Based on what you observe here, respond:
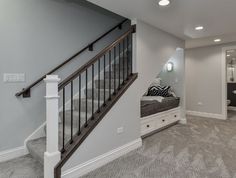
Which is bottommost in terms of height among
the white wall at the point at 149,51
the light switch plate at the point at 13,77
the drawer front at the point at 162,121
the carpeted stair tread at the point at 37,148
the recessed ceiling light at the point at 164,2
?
the carpeted stair tread at the point at 37,148

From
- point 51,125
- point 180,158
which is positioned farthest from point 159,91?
point 51,125

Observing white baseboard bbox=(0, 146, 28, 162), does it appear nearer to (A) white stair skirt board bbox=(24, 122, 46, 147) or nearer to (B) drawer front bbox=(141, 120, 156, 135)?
(A) white stair skirt board bbox=(24, 122, 46, 147)

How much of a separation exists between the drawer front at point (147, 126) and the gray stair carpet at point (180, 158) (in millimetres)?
142

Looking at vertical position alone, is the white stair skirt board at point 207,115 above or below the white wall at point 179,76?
below

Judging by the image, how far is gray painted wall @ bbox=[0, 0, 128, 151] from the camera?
2.50 meters

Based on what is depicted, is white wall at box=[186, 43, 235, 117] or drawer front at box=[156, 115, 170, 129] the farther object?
white wall at box=[186, 43, 235, 117]

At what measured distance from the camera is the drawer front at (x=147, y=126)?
345cm

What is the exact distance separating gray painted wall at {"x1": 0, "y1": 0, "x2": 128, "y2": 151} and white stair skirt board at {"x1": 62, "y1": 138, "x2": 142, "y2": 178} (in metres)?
1.12

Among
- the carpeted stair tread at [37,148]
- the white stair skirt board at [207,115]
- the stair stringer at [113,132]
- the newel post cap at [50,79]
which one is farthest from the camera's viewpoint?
the white stair skirt board at [207,115]

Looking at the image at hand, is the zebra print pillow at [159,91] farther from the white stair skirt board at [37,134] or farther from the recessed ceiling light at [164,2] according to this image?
the white stair skirt board at [37,134]

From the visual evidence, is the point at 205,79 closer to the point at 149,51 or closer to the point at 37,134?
the point at 149,51

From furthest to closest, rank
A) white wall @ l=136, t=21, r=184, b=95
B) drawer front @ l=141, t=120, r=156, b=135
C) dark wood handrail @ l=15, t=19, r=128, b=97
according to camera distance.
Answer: drawer front @ l=141, t=120, r=156, b=135 < white wall @ l=136, t=21, r=184, b=95 < dark wood handrail @ l=15, t=19, r=128, b=97

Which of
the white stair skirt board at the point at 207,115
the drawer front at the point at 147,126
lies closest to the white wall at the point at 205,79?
the white stair skirt board at the point at 207,115

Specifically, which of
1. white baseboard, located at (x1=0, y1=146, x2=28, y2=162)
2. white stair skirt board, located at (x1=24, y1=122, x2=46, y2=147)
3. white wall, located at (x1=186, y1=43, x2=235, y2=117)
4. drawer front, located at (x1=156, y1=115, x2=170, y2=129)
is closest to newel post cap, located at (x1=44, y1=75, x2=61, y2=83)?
white stair skirt board, located at (x1=24, y1=122, x2=46, y2=147)
